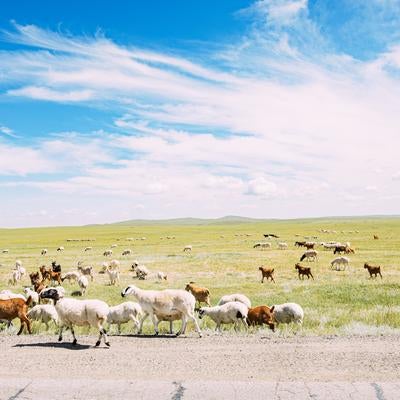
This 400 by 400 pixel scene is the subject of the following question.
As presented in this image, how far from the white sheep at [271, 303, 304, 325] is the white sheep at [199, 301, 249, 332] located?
3.92 ft

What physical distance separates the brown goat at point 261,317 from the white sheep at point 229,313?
259 mm

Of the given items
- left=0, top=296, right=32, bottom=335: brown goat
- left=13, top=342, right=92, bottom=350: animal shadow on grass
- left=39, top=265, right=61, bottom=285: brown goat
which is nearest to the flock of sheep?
left=0, top=296, right=32, bottom=335: brown goat

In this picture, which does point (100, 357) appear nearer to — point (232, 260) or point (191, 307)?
point (191, 307)

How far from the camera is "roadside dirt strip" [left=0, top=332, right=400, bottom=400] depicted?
9.27m

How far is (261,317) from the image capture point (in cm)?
1587

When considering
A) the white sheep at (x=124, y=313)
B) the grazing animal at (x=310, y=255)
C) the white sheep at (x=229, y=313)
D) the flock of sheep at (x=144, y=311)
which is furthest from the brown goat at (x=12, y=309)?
the grazing animal at (x=310, y=255)

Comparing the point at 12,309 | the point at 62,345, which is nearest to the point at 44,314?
the point at 12,309

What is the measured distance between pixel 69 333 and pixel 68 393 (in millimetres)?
6578

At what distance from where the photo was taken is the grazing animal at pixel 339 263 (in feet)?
132

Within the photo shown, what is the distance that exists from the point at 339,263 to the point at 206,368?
110 ft

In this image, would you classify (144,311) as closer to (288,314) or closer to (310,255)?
(288,314)

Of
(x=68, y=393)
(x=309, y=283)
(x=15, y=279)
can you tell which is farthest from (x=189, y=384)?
(x=15, y=279)

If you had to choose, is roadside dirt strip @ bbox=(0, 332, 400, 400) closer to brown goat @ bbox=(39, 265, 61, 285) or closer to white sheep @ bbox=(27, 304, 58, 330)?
white sheep @ bbox=(27, 304, 58, 330)

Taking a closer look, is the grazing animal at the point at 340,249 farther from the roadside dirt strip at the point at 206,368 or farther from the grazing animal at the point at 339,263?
the roadside dirt strip at the point at 206,368
